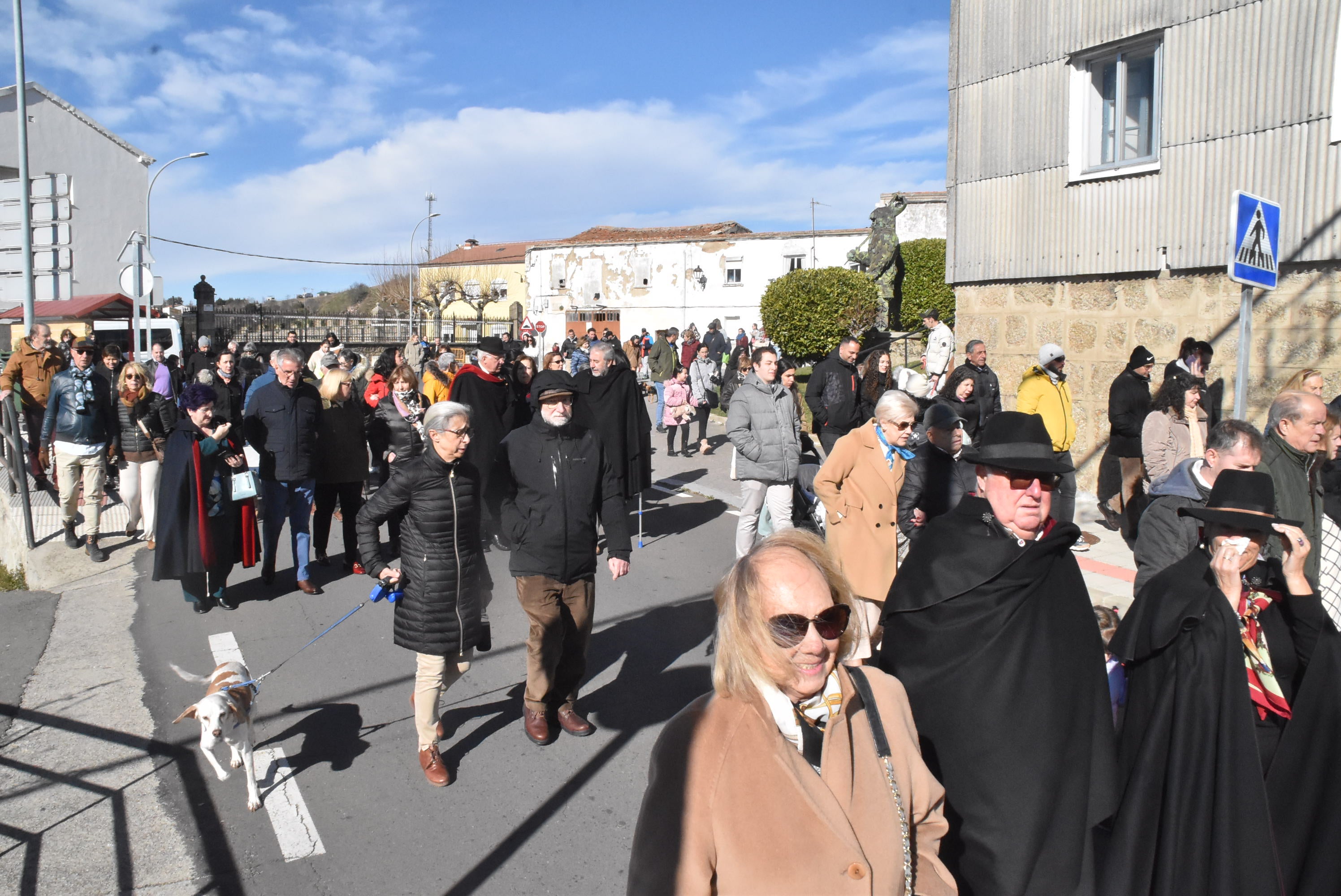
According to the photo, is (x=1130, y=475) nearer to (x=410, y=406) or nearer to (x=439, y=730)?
(x=410, y=406)

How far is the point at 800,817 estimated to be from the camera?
202cm

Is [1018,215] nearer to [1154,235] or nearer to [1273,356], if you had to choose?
[1154,235]

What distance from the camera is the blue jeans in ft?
27.0

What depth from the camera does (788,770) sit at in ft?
6.69

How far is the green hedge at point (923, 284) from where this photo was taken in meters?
34.1

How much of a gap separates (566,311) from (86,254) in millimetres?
21187

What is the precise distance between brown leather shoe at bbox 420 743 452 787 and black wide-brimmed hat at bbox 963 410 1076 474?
9.84 feet

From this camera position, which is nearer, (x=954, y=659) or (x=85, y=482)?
(x=954, y=659)

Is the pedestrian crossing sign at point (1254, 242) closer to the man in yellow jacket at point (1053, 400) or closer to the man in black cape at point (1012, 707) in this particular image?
the man in yellow jacket at point (1053, 400)

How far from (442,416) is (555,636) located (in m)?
1.31

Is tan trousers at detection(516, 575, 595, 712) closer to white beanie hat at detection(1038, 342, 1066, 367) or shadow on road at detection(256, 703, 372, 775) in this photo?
shadow on road at detection(256, 703, 372, 775)

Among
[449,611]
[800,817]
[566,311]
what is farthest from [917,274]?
[800,817]

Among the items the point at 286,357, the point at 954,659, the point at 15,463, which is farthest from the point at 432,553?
the point at 15,463

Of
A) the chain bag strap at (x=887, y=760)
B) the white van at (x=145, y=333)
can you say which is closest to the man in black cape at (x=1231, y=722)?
the chain bag strap at (x=887, y=760)
